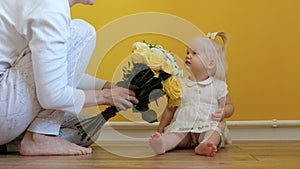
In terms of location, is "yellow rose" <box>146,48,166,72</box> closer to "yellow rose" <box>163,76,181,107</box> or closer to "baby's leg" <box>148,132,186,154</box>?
"yellow rose" <box>163,76,181,107</box>

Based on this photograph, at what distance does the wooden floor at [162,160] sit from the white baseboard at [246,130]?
314mm

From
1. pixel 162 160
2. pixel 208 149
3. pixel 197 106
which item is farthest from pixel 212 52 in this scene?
pixel 162 160

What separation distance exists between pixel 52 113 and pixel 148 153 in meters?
0.29

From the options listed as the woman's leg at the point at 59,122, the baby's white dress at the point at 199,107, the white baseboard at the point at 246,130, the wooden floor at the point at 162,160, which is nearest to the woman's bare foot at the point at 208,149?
the wooden floor at the point at 162,160

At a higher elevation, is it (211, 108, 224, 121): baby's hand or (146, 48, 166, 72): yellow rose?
(146, 48, 166, 72): yellow rose

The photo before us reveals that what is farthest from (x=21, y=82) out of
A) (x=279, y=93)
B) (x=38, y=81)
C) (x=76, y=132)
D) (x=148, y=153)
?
(x=279, y=93)

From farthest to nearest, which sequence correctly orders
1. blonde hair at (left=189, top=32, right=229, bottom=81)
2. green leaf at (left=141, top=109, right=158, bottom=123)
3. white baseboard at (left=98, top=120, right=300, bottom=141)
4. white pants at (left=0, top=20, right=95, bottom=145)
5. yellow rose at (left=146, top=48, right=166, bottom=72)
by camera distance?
1. white baseboard at (left=98, top=120, right=300, bottom=141)
2. blonde hair at (left=189, top=32, right=229, bottom=81)
3. green leaf at (left=141, top=109, right=158, bottom=123)
4. yellow rose at (left=146, top=48, right=166, bottom=72)
5. white pants at (left=0, top=20, right=95, bottom=145)

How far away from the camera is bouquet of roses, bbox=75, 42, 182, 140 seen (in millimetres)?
1229

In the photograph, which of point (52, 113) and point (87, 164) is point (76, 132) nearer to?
point (52, 113)

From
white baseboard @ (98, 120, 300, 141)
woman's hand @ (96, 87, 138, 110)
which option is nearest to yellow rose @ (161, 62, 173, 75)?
woman's hand @ (96, 87, 138, 110)

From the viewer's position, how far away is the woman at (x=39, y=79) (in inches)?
42.5

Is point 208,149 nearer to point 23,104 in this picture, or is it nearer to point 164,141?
point 164,141

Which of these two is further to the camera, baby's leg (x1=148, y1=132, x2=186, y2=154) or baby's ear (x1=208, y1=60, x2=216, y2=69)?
baby's ear (x1=208, y1=60, x2=216, y2=69)

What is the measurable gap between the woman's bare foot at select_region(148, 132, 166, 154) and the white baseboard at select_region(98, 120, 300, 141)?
0.43m
